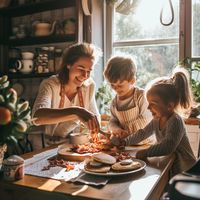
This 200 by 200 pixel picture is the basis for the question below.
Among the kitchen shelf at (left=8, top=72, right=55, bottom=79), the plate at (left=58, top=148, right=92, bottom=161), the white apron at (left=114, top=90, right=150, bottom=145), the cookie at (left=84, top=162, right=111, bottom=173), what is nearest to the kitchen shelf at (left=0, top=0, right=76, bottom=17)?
the kitchen shelf at (left=8, top=72, right=55, bottom=79)

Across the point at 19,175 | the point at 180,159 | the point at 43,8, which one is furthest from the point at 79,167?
the point at 43,8

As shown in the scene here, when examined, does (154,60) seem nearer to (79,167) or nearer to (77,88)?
(77,88)

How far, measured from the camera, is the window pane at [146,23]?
2461 millimetres

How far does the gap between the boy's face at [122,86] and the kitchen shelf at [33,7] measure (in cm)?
116

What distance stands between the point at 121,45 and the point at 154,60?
1.12 feet

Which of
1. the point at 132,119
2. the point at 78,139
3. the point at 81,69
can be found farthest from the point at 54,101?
the point at 132,119

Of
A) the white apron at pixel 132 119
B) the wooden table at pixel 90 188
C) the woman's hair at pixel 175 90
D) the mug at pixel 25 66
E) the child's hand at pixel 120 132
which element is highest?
the mug at pixel 25 66

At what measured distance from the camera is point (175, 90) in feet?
4.76

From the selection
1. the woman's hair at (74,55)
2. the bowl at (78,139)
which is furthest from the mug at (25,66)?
the bowl at (78,139)

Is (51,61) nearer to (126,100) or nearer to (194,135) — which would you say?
(126,100)

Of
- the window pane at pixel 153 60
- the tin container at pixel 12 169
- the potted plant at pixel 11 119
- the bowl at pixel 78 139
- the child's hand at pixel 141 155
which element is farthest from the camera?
the window pane at pixel 153 60

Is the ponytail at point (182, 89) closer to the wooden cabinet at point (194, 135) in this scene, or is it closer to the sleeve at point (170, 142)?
the sleeve at point (170, 142)

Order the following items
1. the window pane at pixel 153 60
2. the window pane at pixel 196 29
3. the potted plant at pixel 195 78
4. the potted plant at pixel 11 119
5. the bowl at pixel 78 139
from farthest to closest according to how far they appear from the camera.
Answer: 1. the window pane at pixel 153 60
2. the window pane at pixel 196 29
3. the potted plant at pixel 195 78
4. the bowl at pixel 78 139
5. the potted plant at pixel 11 119

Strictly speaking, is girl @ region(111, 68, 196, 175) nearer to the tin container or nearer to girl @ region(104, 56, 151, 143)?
girl @ region(104, 56, 151, 143)
